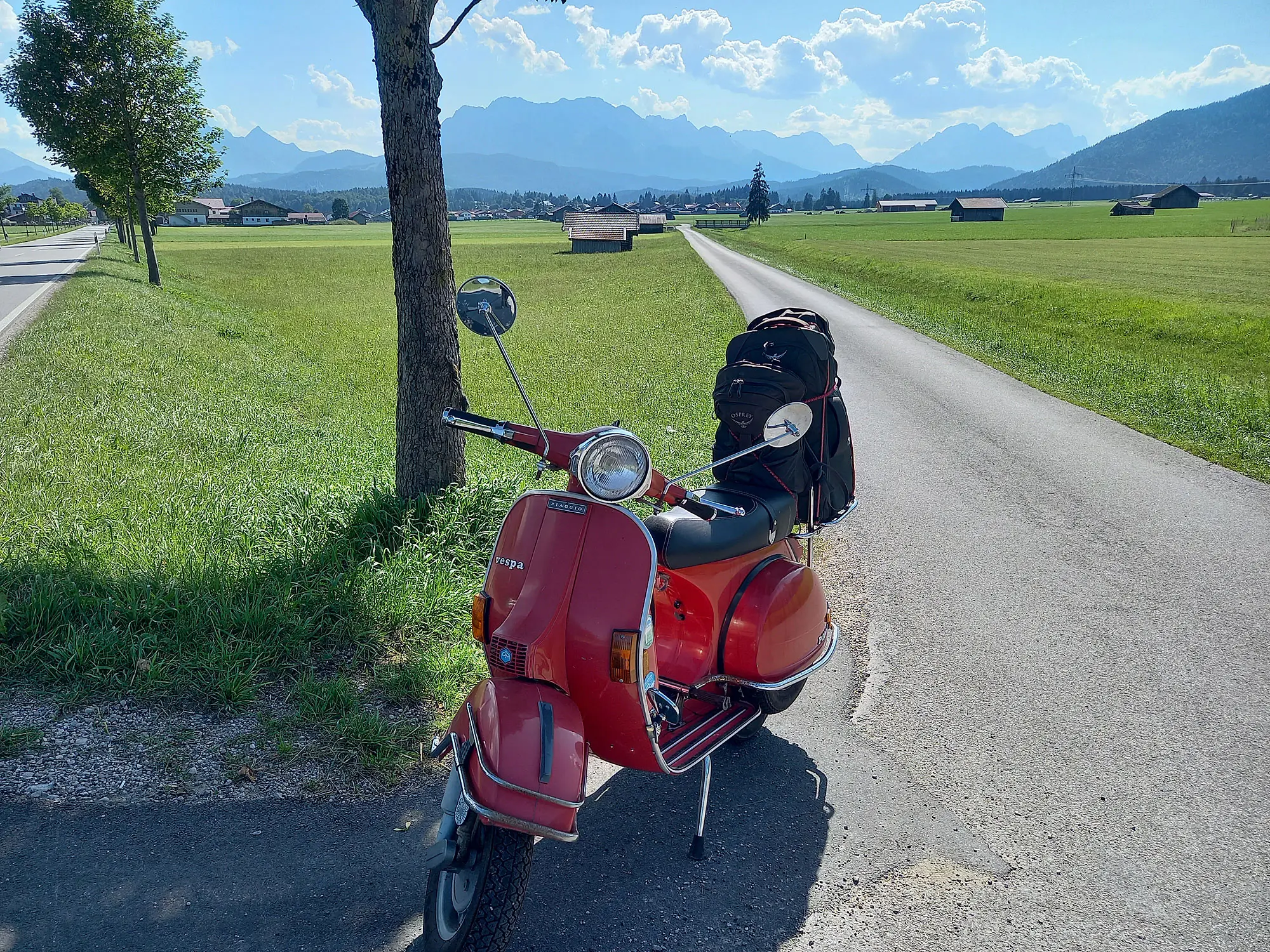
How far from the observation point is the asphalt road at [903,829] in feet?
8.39

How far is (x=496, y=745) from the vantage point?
2.29 metres

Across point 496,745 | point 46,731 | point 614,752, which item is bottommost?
point 46,731

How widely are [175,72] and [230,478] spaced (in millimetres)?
24184

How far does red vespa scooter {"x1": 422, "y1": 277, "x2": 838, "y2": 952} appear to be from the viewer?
88.8 inches

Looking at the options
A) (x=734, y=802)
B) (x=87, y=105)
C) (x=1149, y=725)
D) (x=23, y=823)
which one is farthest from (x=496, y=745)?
(x=87, y=105)

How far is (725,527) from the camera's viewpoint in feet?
9.93

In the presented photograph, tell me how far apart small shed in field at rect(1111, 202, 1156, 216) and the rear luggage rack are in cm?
10076

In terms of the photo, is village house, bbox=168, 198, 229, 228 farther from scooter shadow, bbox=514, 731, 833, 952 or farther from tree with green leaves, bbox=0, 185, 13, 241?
scooter shadow, bbox=514, 731, 833, 952

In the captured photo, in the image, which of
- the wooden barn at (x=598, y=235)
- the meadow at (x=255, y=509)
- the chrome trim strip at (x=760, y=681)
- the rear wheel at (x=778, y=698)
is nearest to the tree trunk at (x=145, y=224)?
the meadow at (x=255, y=509)

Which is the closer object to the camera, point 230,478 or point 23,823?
point 23,823

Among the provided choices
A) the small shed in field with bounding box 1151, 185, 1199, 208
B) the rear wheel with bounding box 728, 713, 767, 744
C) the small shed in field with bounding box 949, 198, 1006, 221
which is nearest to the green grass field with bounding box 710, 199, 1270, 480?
the rear wheel with bounding box 728, 713, 767, 744

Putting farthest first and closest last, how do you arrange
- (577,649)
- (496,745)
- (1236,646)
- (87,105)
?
(87,105) → (1236,646) → (577,649) → (496,745)

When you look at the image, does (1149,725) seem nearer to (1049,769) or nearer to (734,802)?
(1049,769)

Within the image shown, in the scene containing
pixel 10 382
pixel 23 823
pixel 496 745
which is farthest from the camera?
pixel 10 382
